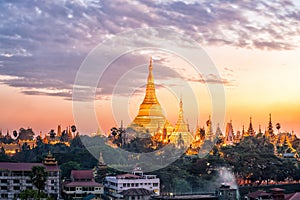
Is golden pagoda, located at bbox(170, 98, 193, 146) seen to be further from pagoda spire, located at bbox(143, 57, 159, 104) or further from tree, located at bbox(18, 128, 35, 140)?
tree, located at bbox(18, 128, 35, 140)

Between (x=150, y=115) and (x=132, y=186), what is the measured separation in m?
34.6

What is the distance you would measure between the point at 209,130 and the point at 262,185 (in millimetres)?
27200

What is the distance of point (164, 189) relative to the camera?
42.9 m

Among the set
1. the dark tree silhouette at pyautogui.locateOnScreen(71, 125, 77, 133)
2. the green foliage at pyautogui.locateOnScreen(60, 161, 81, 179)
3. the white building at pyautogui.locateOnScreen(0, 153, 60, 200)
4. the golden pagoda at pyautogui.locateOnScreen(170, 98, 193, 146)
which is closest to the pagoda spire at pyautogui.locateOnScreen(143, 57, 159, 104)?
the golden pagoda at pyautogui.locateOnScreen(170, 98, 193, 146)

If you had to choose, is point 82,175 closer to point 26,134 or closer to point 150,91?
point 26,134

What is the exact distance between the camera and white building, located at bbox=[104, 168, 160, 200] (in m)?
38.2

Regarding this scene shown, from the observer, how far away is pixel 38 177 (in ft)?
113

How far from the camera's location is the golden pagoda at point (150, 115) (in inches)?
2879

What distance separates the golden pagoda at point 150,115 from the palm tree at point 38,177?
36.8 metres

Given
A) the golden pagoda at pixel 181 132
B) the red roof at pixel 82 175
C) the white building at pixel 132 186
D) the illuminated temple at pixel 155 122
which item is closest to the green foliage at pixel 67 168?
the white building at pixel 132 186

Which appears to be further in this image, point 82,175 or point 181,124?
point 181,124

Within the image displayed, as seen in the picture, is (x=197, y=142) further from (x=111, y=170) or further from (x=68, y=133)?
(x=111, y=170)

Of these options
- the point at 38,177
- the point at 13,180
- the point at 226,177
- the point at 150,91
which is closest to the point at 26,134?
the point at 150,91

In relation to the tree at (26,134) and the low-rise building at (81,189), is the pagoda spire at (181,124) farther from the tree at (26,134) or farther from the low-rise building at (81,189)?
the low-rise building at (81,189)
